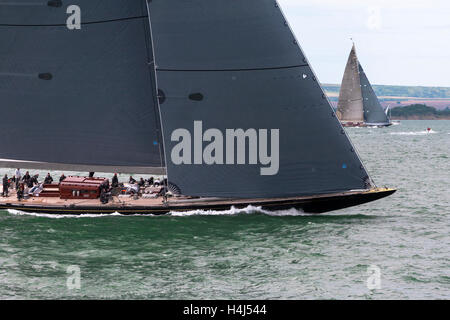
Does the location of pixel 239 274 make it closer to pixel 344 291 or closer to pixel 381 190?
pixel 344 291

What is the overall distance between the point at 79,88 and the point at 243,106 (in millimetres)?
8858

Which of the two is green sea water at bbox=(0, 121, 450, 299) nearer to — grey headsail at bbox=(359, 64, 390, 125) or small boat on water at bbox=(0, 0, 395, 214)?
small boat on water at bbox=(0, 0, 395, 214)

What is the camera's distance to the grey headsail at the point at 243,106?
99.9 ft

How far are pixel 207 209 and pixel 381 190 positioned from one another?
28.7 feet

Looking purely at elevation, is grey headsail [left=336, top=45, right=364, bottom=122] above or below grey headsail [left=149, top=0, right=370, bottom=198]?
above

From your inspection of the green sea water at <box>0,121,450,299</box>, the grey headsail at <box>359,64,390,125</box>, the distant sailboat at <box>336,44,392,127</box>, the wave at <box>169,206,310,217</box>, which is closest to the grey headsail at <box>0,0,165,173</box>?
the wave at <box>169,206,310,217</box>

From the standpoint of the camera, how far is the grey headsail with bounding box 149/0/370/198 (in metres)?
30.5

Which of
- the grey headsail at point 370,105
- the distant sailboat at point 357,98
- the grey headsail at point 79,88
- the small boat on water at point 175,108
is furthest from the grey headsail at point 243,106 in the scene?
the grey headsail at point 370,105

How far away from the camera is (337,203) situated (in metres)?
31.6

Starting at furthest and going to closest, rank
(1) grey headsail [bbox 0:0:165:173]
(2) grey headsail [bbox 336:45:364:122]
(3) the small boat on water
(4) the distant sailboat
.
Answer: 1. (4) the distant sailboat
2. (2) grey headsail [bbox 336:45:364:122]
3. (1) grey headsail [bbox 0:0:165:173]
4. (3) the small boat on water

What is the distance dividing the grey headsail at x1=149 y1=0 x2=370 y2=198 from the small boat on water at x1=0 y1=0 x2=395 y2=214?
0.05 meters
